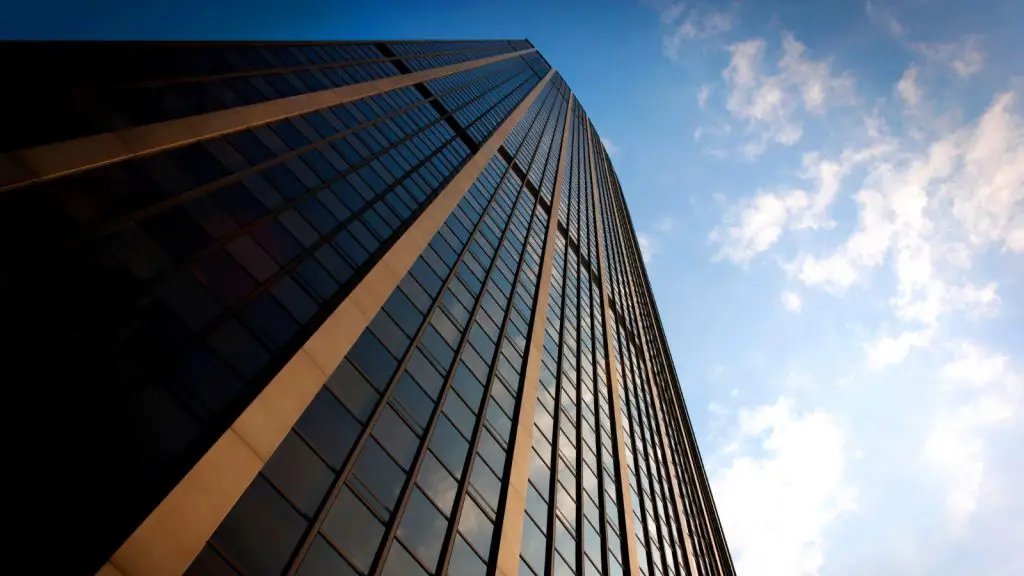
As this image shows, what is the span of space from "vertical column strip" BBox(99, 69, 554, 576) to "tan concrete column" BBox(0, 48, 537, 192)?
6005 mm

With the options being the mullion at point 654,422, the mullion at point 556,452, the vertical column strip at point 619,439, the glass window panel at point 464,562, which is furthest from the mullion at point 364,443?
the mullion at point 654,422

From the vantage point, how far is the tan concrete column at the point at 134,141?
1223cm

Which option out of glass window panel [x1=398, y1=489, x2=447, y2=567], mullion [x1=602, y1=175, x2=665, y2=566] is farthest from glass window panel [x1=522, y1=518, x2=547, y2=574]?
mullion [x1=602, y1=175, x2=665, y2=566]

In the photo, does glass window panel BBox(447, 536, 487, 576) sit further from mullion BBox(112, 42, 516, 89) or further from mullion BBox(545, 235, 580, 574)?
mullion BBox(112, 42, 516, 89)

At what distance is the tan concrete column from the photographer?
482 inches

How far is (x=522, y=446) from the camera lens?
69.4 ft

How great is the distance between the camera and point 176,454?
980cm

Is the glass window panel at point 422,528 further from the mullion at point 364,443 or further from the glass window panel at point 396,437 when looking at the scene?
the glass window panel at point 396,437

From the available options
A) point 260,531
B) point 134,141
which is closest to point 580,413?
point 260,531

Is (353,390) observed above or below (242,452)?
above

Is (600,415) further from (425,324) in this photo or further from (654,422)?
(425,324)

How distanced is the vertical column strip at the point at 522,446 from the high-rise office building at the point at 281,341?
12cm

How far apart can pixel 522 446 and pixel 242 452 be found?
11.9 metres

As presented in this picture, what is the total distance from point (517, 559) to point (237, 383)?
361 inches
